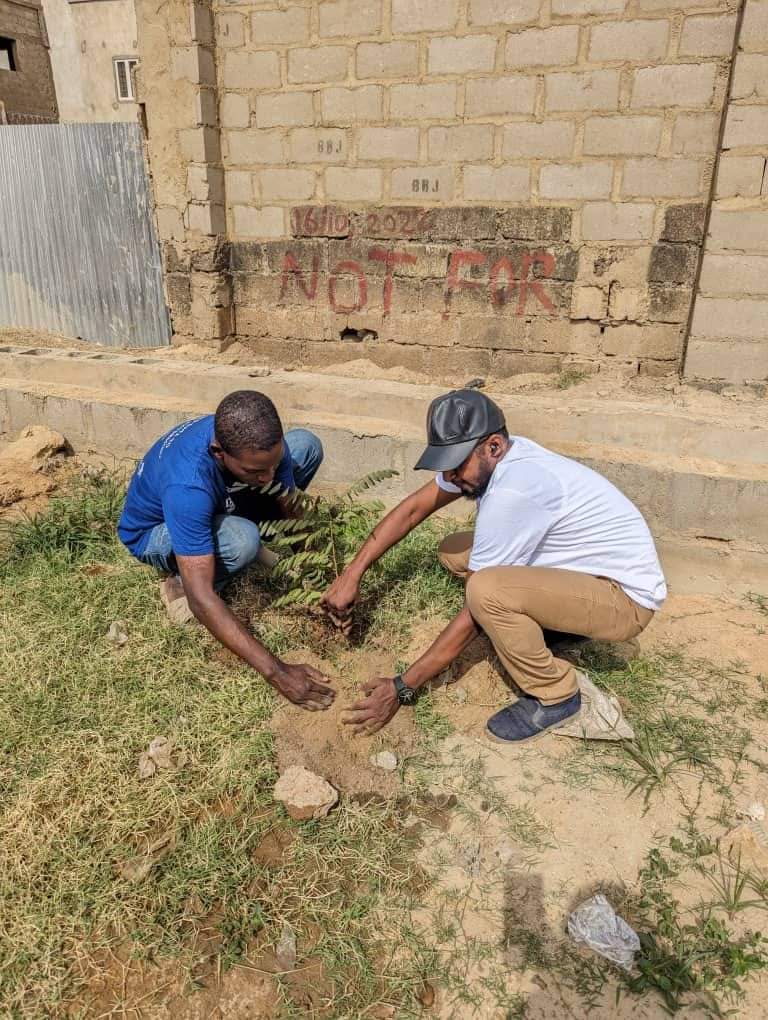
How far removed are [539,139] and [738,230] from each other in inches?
66.9

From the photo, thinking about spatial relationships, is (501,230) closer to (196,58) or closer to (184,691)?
(196,58)

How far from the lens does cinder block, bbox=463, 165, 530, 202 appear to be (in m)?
5.67

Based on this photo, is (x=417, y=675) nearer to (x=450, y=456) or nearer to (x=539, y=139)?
(x=450, y=456)

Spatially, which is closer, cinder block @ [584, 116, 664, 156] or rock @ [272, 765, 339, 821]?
rock @ [272, 765, 339, 821]

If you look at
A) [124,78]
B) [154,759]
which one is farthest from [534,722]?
[124,78]

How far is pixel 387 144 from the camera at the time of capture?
5926mm

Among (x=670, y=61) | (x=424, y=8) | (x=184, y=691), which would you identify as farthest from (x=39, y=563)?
(x=670, y=61)

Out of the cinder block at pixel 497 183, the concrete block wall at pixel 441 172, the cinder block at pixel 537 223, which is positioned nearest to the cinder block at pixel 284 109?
the concrete block wall at pixel 441 172

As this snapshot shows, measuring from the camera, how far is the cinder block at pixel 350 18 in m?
5.64

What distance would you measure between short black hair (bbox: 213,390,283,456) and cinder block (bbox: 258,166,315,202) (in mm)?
4338

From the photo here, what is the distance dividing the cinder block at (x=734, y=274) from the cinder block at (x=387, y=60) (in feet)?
9.35

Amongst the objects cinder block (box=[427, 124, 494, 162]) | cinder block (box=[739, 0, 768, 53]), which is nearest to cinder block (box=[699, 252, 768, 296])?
cinder block (box=[739, 0, 768, 53])

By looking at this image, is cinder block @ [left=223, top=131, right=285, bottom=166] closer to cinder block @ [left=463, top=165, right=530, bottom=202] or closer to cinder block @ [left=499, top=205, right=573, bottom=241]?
cinder block @ [left=463, top=165, right=530, bottom=202]

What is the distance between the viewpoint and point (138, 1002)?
6.31 ft
